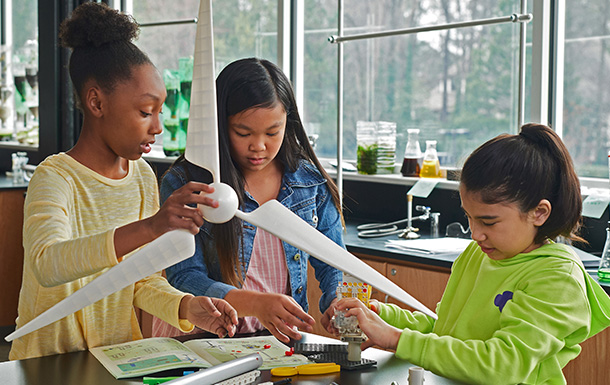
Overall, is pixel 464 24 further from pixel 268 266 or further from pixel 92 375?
pixel 92 375

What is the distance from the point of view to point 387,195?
317cm

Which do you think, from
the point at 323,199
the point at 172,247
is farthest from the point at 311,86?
the point at 172,247

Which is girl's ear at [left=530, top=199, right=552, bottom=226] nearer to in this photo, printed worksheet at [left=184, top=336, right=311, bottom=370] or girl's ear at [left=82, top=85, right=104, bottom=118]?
printed worksheet at [left=184, top=336, right=311, bottom=370]

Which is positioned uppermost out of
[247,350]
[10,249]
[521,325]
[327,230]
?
[327,230]

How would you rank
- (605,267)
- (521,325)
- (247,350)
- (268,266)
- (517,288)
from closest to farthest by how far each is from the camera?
(521,325), (517,288), (247,350), (268,266), (605,267)

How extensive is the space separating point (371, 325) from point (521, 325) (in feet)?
0.89

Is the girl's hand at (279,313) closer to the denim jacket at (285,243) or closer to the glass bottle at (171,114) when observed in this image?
the denim jacket at (285,243)

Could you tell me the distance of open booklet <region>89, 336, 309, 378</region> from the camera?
1.40m

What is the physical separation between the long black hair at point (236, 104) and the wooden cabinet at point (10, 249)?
2.50 m

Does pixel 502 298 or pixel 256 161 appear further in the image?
pixel 256 161

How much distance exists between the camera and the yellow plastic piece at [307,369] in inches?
53.6

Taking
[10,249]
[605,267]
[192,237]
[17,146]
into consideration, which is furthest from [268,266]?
[17,146]

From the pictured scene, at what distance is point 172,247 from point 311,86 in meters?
2.62

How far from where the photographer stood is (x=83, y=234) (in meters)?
1.64
